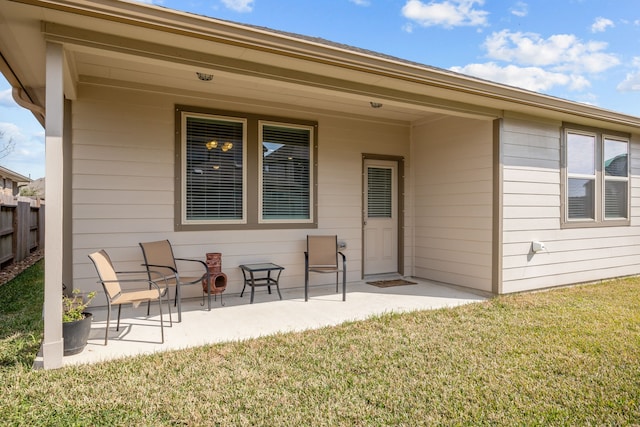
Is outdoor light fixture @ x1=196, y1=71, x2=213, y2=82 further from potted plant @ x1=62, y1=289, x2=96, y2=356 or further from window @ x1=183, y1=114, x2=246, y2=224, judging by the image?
potted plant @ x1=62, y1=289, x2=96, y2=356

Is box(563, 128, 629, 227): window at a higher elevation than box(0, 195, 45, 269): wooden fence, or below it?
higher

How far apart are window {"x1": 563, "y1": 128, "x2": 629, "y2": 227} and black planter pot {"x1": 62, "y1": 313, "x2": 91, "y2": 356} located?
6.20 m

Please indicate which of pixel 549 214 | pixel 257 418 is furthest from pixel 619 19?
pixel 257 418

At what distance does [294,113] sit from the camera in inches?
220

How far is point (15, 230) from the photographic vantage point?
7566 millimetres

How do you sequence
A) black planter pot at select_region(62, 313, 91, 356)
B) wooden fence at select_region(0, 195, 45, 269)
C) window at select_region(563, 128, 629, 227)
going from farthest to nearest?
1. wooden fence at select_region(0, 195, 45, 269)
2. window at select_region(563, 128, 629, 227)
3. black planter pot at select_region(62, 313, 91, 356)

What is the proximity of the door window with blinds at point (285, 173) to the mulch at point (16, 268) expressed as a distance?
4283 mm

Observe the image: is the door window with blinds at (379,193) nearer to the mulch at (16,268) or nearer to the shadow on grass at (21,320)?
the shadow on grass at (21,320)

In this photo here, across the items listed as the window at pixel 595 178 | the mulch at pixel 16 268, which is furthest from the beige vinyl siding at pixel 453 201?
the mulch at pixel 16 268

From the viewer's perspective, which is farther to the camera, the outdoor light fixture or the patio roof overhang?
the outdoor light fixture

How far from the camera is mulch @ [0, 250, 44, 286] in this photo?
6.30m

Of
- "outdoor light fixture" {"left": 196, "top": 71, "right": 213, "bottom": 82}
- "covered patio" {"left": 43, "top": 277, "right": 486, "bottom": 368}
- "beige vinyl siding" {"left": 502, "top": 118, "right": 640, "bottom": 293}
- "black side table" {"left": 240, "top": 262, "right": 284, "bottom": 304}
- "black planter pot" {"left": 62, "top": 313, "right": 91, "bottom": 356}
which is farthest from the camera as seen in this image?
"beige vinyl siding" {"left": 502, "top": 118, "right": 640, "bottom": 293}

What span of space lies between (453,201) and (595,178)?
95.0 inches

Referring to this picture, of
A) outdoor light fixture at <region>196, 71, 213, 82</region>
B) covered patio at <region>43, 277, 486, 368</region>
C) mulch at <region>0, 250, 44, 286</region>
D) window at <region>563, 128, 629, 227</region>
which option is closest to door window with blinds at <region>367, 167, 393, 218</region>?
covered patio at <region>43, 277, 486, 368</region>
